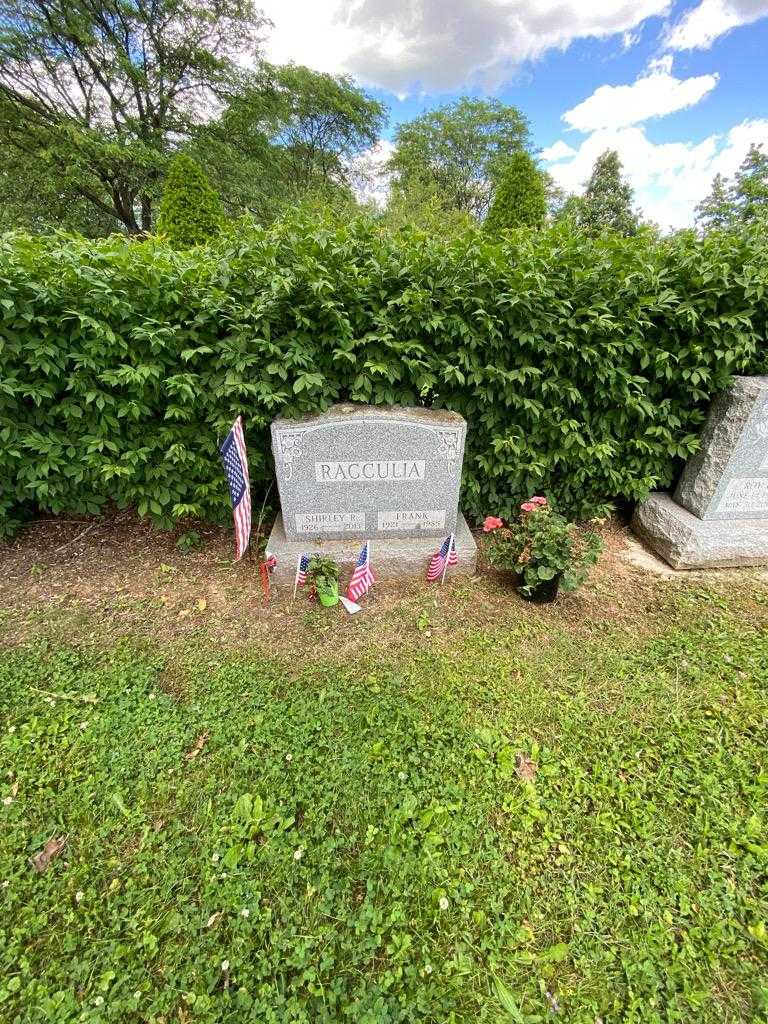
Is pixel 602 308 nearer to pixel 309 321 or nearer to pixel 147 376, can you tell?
pixel 309 321

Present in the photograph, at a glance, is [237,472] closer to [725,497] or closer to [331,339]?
[331,339]

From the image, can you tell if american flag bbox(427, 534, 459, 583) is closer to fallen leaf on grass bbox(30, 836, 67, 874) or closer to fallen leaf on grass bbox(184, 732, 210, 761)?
fallen leaf on grass bbox(184, 732, 210, 761)

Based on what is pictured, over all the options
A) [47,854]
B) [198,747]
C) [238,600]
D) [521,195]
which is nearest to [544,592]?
[238,600]

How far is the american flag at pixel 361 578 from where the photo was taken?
2.97 meters

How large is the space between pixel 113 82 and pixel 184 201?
11430mm

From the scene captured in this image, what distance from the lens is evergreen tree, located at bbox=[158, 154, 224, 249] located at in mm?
6426

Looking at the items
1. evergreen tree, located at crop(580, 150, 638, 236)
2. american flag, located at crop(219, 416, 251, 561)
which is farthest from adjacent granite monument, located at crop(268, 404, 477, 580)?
evergreen tree, located at crop(580, 150, 638, 236)

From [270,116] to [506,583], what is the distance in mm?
20103

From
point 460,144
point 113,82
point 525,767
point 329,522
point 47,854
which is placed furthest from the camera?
point 460,144

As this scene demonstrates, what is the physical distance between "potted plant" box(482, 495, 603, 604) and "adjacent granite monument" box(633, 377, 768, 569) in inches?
37.6

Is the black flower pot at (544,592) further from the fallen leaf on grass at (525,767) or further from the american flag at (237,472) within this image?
the american flag at (237,472)

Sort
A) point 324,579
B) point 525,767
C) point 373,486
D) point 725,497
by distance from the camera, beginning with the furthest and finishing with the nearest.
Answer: point 725,497 → point 373,486 → point 324,579 → point 525,767

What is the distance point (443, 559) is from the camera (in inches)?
123

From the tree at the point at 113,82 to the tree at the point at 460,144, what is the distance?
48.1ft
